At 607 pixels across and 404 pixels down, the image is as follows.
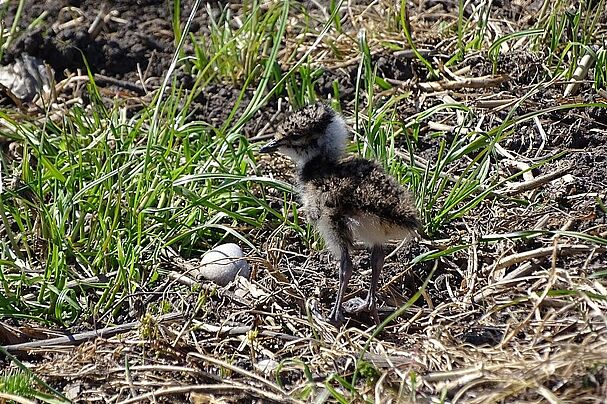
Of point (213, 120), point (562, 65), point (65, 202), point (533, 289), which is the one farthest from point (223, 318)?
point (562, 65)

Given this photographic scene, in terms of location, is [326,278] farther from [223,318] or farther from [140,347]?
[140,347]

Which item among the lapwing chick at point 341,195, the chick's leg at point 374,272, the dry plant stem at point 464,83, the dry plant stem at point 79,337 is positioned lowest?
the dry plant stem at point 79,337

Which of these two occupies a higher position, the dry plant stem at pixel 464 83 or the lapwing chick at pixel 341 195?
the lapwing chick at pixel 341 195

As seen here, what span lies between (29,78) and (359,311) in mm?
2917

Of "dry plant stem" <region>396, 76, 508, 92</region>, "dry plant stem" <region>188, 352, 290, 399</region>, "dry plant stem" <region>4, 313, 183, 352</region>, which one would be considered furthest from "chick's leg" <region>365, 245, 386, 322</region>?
"dry plant stem" <region>396, 76, 508, 92</region>

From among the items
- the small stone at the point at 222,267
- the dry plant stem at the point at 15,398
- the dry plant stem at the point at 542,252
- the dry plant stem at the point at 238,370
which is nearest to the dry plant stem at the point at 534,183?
the dry plant stem at the point at 542,252

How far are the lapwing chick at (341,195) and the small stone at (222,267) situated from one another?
0.41 m

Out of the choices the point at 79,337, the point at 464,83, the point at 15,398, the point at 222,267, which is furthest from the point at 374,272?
the point at 464,83

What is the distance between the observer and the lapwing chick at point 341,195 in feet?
12.7

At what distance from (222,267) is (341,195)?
685 millimetres

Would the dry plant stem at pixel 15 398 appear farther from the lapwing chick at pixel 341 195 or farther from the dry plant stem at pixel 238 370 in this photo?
the lapwing chick at pixel 341 195

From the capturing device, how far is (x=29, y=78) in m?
5.98

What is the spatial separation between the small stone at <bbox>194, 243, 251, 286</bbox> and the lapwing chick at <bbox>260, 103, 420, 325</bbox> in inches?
16.0

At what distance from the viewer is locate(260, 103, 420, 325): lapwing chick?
3867mm
